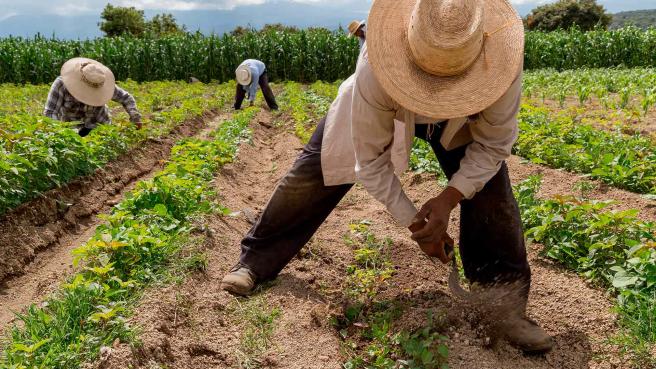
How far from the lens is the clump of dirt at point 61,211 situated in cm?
434

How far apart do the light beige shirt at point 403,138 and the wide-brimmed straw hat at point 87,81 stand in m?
4.27

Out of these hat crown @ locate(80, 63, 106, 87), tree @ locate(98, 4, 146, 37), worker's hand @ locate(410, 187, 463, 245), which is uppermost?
worker's hand @ locate(410, 187, 463, 245)

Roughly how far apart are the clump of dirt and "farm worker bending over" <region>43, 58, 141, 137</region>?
0.62m

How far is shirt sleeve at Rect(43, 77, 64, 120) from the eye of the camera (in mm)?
6301

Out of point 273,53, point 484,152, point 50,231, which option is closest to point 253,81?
point 50,231

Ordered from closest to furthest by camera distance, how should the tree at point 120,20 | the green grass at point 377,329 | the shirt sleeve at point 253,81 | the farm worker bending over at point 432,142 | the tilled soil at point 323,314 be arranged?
the farm worker bending over at point 432,142 < the green grass at point 377,329 < the tilled soil at point 323,314 < the shirt sleeve at point 253,81 < the tree at point 120,20

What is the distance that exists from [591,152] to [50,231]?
16.0 ft

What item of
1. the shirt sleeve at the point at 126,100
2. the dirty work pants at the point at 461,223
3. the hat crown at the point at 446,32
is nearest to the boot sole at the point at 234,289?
the dirty work pants at the point at 461,223

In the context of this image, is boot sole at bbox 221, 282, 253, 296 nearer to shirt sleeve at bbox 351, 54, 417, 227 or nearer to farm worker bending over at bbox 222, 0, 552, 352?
farm worker bending over at bbox 222, 0, 552, 352

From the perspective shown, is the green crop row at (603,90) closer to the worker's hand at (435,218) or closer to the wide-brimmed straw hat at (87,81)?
the worker's hand at (435,218)

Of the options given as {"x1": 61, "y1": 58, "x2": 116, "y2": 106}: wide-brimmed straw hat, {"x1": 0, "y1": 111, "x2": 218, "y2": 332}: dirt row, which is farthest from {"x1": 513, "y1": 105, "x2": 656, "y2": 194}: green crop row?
{"x1": 61, "y1": 58, "x2": 116, "y2": 106}: wide-brimmed straw hat

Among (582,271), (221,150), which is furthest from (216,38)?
(582,271)

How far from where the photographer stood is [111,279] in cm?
283

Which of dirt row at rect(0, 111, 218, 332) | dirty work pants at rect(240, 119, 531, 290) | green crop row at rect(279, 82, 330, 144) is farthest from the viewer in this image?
green crop row at rect(279, 82, 330, 144)
